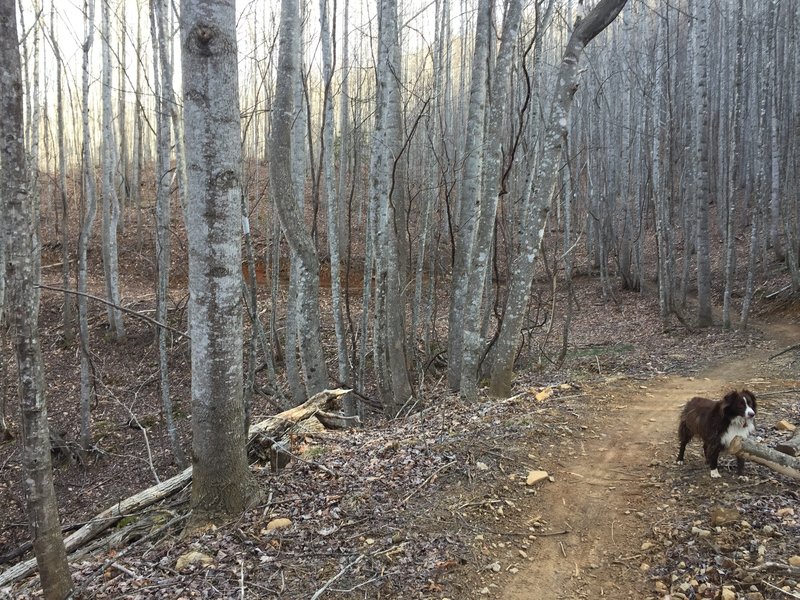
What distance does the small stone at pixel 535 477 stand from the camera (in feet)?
14.7

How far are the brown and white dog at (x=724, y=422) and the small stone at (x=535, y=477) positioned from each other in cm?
126

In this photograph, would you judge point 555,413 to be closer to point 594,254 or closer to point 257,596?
point 257,596

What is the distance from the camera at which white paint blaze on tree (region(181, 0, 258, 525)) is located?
342cm

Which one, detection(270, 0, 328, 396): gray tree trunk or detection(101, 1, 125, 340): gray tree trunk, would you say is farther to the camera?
detection(101, 1, 125, 340): gray tree trunk

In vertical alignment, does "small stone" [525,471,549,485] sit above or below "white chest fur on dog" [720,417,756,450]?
below

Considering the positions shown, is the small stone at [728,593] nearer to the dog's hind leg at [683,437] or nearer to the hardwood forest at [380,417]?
the hardwood forest at [380,417]

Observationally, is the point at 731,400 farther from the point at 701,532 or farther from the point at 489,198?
the point at 489,198

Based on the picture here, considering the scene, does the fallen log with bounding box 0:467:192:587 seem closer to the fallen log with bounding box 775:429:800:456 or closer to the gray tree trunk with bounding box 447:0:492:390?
the gray tree trunk with bounding box 447:0:492:390

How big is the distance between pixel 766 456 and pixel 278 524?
3599mm

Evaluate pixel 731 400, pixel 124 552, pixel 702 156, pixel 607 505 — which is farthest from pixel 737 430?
pixel 702 156

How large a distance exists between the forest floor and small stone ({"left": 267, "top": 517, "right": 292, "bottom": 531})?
0.01 meters

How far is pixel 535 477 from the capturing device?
4512 millimetres

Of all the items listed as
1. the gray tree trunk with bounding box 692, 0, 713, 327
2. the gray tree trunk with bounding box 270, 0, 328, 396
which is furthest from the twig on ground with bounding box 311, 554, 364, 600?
the gray tree trunk with bounding box 692, 0, 713, 327

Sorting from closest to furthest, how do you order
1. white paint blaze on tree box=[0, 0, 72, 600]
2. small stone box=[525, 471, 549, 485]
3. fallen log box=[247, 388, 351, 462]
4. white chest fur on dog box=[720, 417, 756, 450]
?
white paint blaze on tree box=[0, 0, 72, 600]
white chest fur on dog box=[720, 417, 756, 450]
small stone box=[525, 471, 549, 485]
fallen log box=[247, 388, 351, 462]
